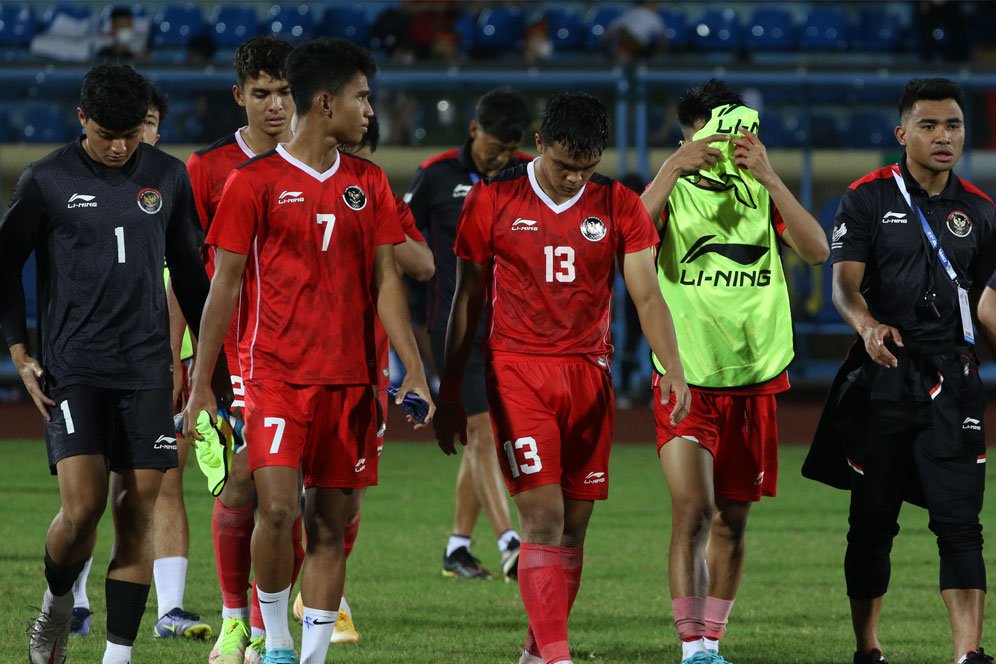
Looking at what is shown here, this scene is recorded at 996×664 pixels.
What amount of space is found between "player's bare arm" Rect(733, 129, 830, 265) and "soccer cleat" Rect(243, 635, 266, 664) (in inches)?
97.3

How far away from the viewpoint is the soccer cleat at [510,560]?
8234mm

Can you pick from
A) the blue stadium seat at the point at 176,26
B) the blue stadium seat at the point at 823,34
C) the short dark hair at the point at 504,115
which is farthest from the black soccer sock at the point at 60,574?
the blue stadium seat at the point at 823,34

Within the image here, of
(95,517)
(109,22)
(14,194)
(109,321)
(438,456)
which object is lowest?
(438,456)

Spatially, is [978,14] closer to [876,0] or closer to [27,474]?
[876,0]

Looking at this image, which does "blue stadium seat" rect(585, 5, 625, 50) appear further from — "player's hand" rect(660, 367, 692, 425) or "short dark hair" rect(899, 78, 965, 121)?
"player's hand" rect(660, 367, 692, 425)

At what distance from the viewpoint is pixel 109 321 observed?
17.6 ft

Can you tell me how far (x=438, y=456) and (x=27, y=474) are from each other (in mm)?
3621

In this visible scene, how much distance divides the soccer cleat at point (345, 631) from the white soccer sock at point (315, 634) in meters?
1.14

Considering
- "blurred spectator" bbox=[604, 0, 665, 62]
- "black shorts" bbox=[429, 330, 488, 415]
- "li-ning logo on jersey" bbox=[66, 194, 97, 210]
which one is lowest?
"black shorts" bbox=[429, 330, 488, 415]

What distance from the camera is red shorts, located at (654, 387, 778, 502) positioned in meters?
5.99

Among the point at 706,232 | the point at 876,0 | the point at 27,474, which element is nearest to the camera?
the point at 706,232

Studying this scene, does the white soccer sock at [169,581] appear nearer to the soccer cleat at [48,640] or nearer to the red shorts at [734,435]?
the soccer cleat at [48,640]

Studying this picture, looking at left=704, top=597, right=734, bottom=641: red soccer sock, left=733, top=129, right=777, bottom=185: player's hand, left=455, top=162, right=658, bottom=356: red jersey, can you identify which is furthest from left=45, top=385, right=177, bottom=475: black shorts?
left=733, top=129, right=777, bottom=185: player's hand

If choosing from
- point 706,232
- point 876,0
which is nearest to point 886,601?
point 706,232
